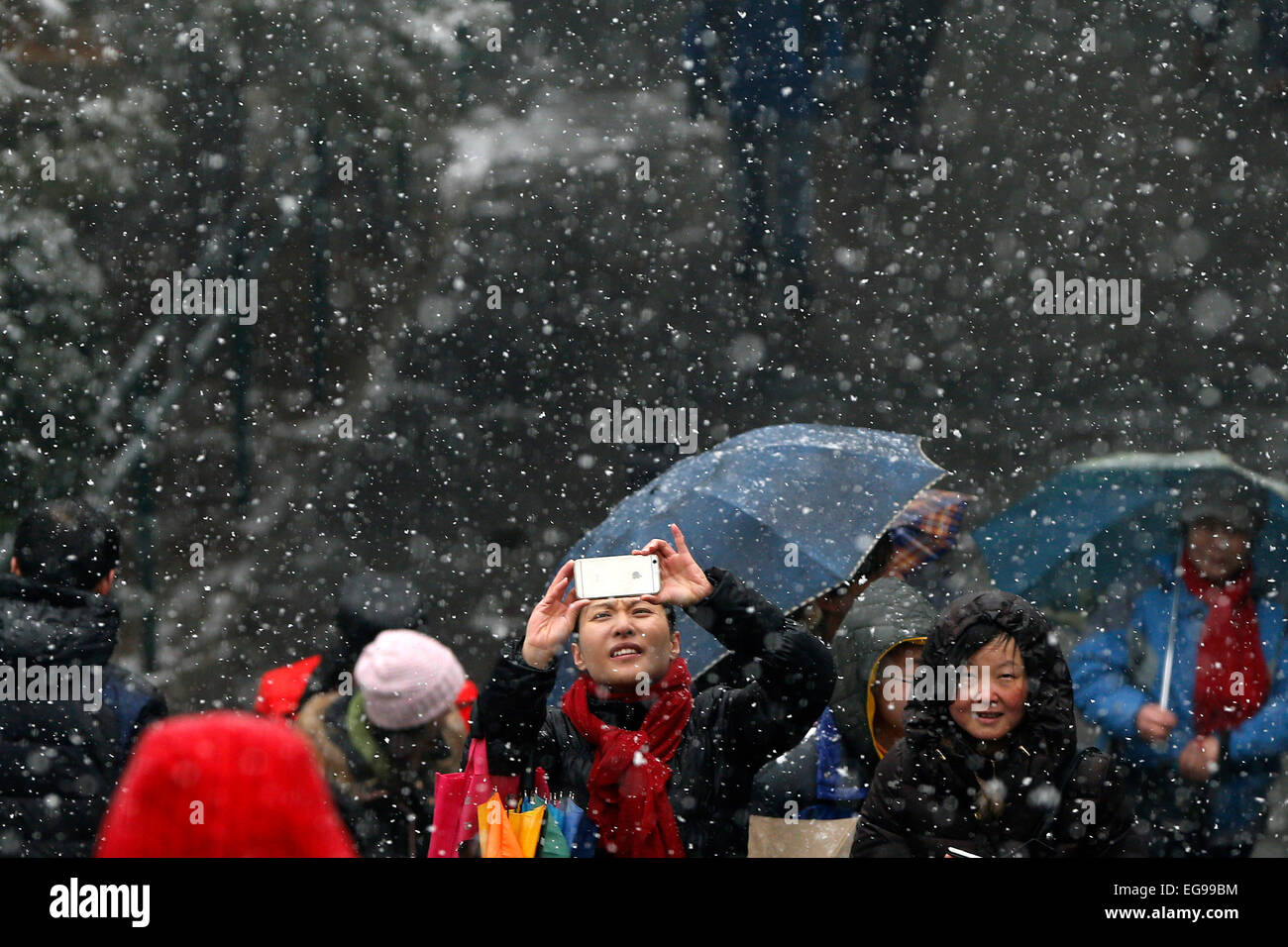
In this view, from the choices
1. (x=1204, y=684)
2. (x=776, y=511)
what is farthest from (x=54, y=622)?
(x=1204, y=684)

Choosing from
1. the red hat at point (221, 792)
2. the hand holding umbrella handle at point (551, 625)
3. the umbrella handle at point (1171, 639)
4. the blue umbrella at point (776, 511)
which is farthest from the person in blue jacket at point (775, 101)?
the red hat at point (221, 792)

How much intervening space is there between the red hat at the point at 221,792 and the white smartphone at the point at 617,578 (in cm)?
194

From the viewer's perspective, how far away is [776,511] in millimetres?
4602

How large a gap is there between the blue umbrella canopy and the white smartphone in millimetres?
1820

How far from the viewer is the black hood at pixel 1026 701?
10.9 ft

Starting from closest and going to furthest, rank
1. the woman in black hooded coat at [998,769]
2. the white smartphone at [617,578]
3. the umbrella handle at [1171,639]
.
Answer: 1. the woman in black hooded coat at [998,769]
2. the white smartphone at [617,578]
3. the umbrella handle at [1171,639]

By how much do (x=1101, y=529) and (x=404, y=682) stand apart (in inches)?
89.3

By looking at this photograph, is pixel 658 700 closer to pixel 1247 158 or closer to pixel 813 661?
pixel 813 661

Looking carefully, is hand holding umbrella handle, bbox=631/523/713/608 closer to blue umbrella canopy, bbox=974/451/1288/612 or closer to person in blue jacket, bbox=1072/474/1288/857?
person in blue jacket, bbox=1072/474/1288/857

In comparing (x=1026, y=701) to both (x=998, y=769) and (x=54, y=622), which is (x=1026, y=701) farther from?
(x=54, y=622)

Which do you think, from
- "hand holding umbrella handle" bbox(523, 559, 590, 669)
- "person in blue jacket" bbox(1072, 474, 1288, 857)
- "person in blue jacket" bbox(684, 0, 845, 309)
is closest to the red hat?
"hand holding umbrella handle" bbox(523, 559, 590, 669)

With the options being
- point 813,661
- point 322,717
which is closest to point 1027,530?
point 813,661

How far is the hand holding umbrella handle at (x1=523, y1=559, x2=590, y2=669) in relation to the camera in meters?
3.37

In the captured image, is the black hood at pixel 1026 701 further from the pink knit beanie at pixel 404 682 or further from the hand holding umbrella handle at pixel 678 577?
the pink knit beanie at pixel 404 682
